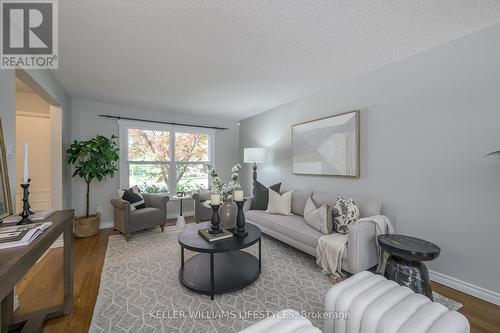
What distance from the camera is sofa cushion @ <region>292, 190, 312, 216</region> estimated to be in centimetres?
325

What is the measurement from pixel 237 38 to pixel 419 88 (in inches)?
81.0

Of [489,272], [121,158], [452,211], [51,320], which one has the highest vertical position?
[121,158]

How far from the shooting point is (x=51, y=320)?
5.43 ft

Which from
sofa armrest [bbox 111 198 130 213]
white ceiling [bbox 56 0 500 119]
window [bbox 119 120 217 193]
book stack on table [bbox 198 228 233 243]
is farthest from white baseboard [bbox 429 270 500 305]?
window [bbox 119 120 217 193]

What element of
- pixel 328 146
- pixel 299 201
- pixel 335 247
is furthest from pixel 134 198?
pixel 328 146

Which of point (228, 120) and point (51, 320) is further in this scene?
point (228, 120)

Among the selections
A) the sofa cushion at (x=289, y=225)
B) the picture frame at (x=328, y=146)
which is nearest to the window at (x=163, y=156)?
the sofa cushion at (x=289, y=225)

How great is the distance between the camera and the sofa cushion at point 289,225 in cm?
249

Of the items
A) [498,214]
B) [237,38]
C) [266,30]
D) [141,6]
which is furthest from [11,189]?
[498,214]

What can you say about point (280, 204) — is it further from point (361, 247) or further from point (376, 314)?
point (376, 314)

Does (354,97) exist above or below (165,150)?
above

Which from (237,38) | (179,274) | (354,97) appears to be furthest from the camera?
(354,97)

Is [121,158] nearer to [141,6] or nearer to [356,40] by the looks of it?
[141,6]

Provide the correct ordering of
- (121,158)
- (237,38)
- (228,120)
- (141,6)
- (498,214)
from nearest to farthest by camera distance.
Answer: (141,6) → (498,214) → (237,38) → (121,158) → (228,120)
